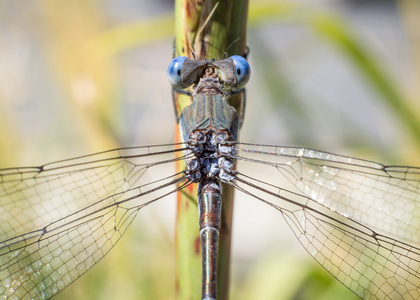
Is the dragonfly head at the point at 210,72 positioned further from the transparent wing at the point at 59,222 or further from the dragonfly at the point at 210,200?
the transparent wing at the point at 59,222

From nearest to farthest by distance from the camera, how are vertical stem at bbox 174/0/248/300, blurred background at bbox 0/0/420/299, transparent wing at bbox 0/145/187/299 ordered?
vertical stem at bbox 174/0/248/300 → transparent wing at bbox 0/145/187/299 → blurred background at bbox 0/0/420/299

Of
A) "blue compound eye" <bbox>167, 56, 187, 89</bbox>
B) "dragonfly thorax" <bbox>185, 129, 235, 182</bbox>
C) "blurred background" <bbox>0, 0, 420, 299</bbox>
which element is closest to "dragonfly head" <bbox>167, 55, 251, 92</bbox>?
"blue compound eye" <bbox>167, 56, 187, 89</bbox>

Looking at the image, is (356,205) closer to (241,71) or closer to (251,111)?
(241,71)

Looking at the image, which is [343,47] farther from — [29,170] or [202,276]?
[29,170]

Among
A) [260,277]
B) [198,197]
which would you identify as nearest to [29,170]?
[198,197]

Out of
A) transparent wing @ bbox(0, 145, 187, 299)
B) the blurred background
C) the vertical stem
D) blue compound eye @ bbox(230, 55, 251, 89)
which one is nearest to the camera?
the vertical stem

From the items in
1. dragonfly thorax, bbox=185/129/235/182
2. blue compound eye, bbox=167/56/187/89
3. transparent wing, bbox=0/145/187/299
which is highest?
blue compound eye, bbox=167/56/187/89

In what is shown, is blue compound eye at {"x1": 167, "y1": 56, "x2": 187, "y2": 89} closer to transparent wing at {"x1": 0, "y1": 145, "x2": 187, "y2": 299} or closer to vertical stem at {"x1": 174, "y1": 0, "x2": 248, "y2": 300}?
vertical stem at {"x1": 174, "y1": 0, "x2": 248, "y2": 300}

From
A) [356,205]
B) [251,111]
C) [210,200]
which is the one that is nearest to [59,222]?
[210,200]
